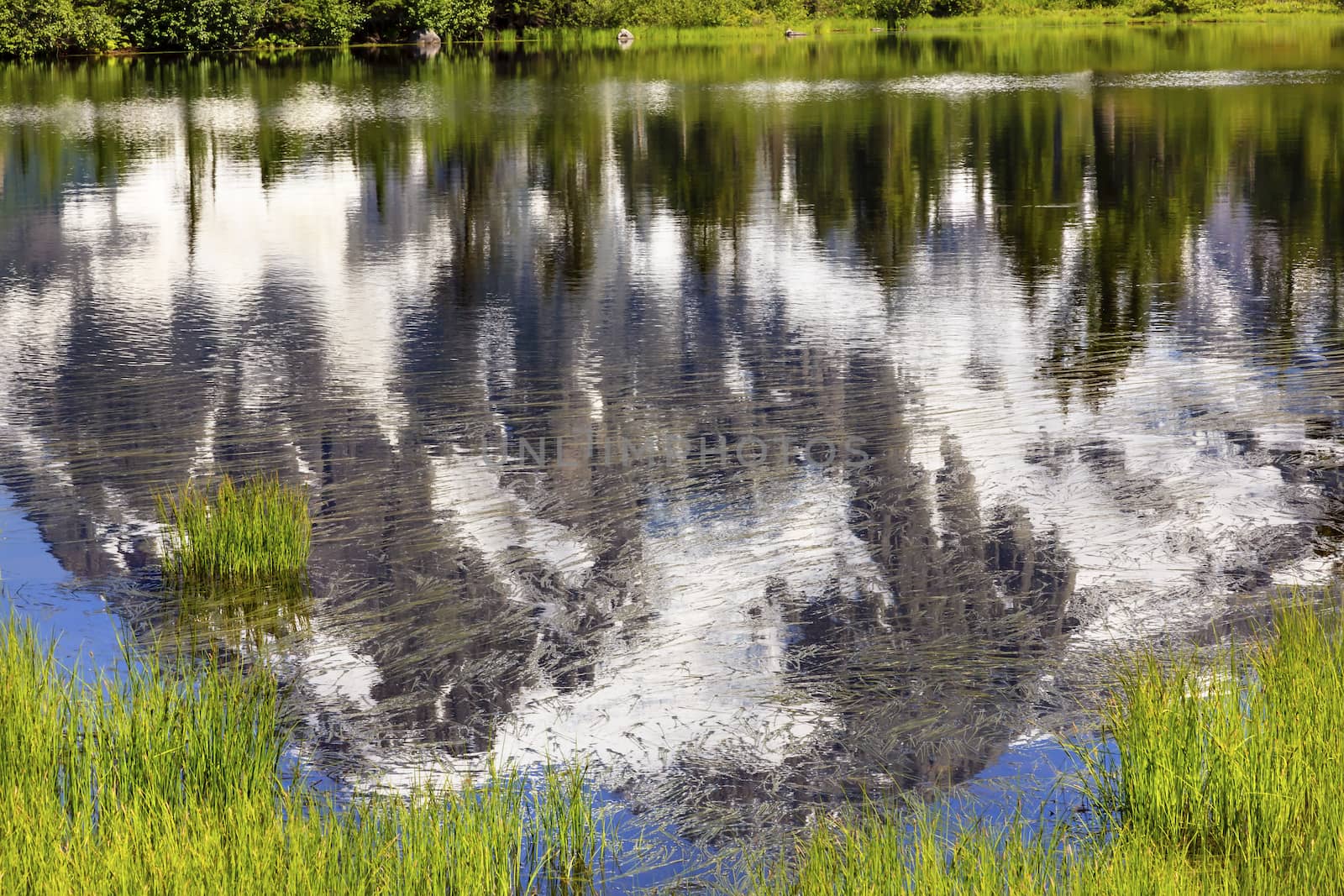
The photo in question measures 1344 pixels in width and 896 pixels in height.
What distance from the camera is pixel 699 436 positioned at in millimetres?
9586

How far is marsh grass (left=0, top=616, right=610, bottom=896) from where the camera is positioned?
12.9 feet

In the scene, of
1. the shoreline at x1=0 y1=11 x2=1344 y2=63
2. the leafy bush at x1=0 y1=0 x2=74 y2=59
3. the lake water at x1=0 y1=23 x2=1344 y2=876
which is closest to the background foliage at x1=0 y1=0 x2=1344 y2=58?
the leafy bush at x1=0 y1=0 x2=74 y2=59

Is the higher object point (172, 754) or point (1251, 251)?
point (1251, 251)

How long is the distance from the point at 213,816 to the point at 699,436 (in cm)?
556

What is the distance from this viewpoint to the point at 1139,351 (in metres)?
11.5

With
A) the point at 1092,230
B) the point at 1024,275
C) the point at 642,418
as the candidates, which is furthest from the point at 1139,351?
the point at 1092,230

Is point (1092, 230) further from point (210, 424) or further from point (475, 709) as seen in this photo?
point (475, 709)

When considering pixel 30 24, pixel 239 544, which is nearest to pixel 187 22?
pixel 30 24

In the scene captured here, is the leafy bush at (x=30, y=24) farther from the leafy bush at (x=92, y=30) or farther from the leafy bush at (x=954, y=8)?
the leafy bush at (x=954, y=8)

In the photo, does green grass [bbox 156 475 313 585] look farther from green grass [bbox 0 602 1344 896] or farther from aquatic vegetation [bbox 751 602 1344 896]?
aquatic vegetation [bbox 751 602 1344 896]

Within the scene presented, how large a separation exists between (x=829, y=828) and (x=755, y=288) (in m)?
9.59

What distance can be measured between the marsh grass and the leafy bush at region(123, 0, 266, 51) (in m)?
63.5

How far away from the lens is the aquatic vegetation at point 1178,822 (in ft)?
12.9

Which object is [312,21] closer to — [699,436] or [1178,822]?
[699,436]
